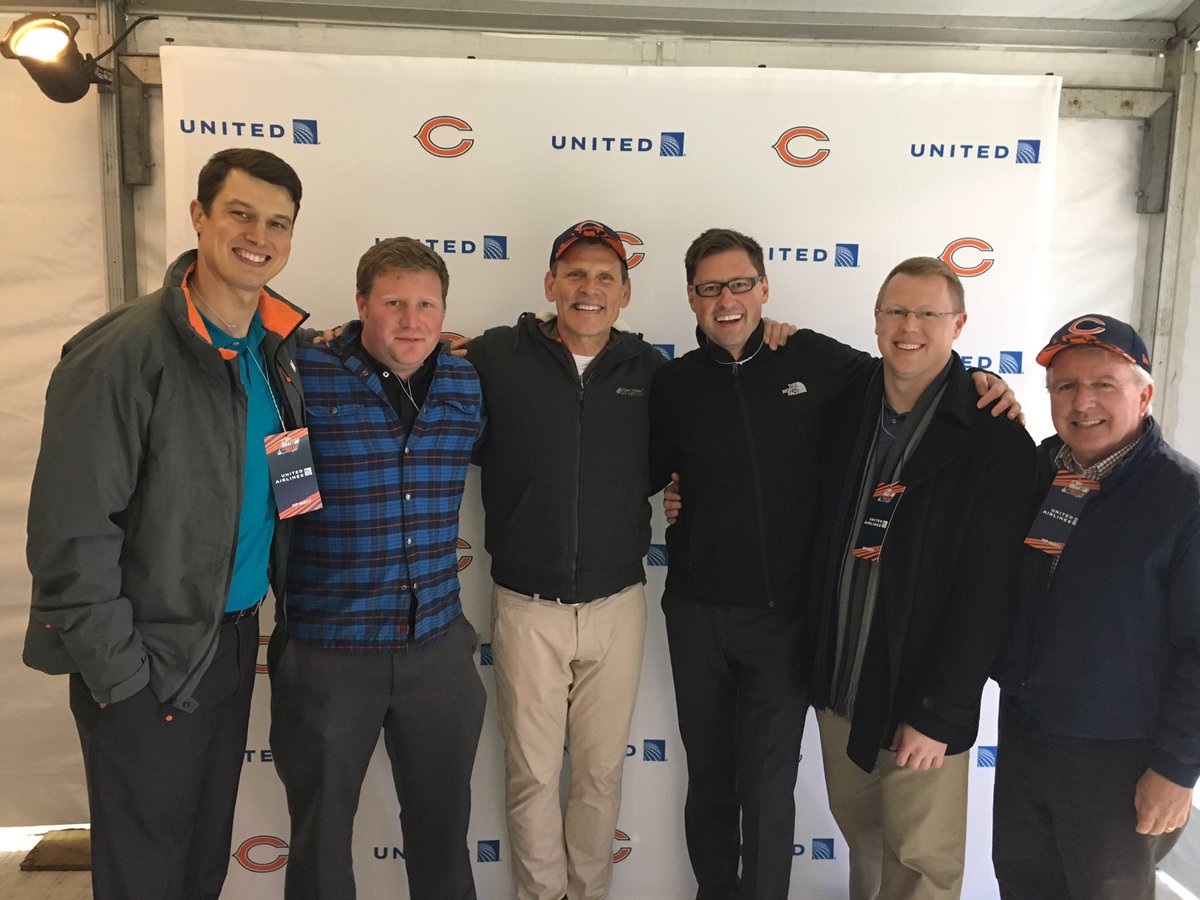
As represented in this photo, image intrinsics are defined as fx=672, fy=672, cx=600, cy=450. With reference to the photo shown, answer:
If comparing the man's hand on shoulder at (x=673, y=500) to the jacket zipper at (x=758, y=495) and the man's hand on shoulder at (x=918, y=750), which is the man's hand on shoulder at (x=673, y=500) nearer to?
the jacket zipper at (x=758, y=495)

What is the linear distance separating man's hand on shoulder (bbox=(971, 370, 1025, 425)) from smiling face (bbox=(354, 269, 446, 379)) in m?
1.29

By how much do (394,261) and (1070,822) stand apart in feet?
6.37

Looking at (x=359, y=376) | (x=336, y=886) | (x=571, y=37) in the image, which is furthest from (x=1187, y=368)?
(x=336, y=886)

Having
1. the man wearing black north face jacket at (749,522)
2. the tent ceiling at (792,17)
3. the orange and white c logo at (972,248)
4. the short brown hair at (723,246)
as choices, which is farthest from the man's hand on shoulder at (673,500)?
the tent ceiling at (792,17)

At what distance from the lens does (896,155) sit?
7.27 ft

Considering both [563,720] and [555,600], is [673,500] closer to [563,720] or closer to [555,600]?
[555,600]

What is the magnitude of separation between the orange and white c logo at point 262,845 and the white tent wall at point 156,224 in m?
0.71

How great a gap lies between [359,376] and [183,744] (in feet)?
2.89

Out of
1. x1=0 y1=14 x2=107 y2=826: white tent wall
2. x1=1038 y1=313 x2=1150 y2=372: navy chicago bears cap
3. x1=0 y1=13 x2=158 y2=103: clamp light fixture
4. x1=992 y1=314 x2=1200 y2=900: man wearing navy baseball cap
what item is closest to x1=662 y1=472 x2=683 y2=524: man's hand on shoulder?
x1=992 y1=314 x2=1200 y2=900: man wearing navy baseball cap

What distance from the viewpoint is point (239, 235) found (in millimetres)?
1427

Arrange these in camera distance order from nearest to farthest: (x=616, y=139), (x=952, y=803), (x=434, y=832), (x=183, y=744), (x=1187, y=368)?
(x=183, y=744), (x=952, y=803), (x=434, y=832), (x=616, y=139), (x=1187, y=368)

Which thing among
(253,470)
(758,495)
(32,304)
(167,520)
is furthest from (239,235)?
(32,304)

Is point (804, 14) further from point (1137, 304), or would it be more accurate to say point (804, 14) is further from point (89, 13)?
point (89, 13)

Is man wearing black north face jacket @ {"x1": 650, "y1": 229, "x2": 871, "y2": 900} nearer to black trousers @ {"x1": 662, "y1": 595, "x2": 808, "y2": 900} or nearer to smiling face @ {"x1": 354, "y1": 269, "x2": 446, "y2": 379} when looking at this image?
black trousers @ {"x1": 662, "y1": 595, "x2": 808, "y2": 900}
